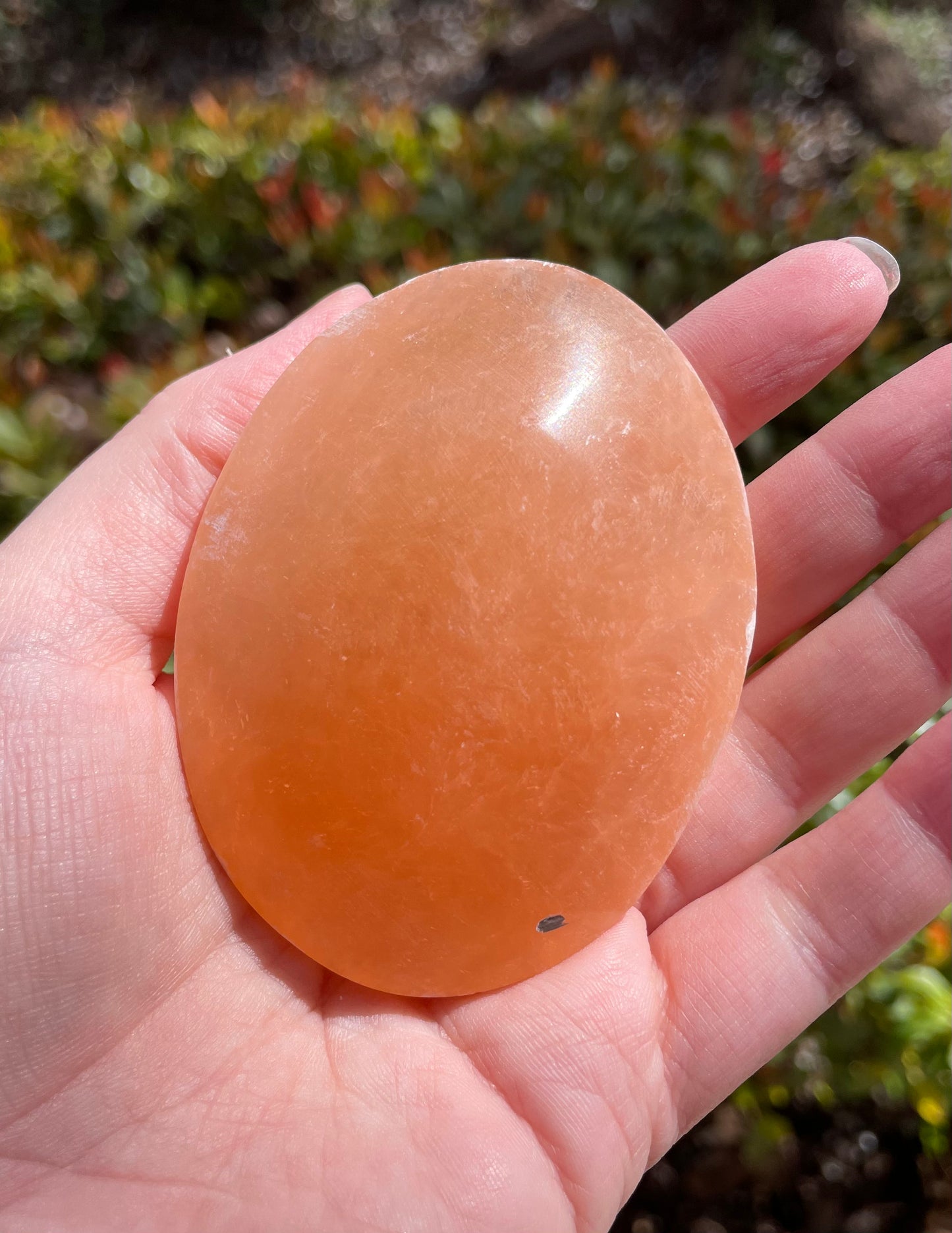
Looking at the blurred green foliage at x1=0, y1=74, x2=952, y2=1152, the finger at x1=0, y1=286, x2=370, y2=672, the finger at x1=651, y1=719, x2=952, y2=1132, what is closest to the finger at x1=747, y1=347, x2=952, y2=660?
the finger at x1=651, y1=719, x2=952, y2=1132

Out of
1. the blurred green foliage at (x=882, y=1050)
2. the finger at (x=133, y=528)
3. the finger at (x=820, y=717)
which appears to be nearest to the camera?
the finger at (x=133, y=528)

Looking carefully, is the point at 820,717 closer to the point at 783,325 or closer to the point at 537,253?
the point at 783,325

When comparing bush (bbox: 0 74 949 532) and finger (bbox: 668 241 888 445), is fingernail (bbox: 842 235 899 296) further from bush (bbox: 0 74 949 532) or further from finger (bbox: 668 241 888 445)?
bush (bbox: 0 74 949 532)

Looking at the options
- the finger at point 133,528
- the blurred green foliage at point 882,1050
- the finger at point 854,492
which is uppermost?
the finger at point 133,528

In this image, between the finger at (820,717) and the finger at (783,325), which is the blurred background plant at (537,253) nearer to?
the finger at (820,717)

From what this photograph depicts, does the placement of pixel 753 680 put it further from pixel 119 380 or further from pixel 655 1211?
pixel 119 380

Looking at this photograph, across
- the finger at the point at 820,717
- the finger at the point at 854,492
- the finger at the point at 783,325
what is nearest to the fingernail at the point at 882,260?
the finger at the point at 783,325

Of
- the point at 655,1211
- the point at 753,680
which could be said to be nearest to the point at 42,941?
the point at 753,680
